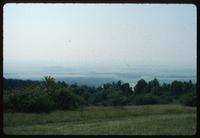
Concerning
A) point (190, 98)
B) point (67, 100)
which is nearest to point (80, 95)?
point (67, 100)

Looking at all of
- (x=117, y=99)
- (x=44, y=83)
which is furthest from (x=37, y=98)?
(x=117, y=99)

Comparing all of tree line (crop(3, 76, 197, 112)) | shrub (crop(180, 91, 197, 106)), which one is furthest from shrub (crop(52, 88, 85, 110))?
shrub (crop(180, 91, 197, 106))

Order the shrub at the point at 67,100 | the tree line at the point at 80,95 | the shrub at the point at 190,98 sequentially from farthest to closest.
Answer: the shrub at the point at 67,100 → the tree line at the point at 80,95 → the shrub at the point at 190,98

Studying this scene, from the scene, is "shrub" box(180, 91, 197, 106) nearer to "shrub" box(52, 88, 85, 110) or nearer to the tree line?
the tree line

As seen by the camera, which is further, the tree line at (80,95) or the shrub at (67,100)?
the shrub at (67,100)

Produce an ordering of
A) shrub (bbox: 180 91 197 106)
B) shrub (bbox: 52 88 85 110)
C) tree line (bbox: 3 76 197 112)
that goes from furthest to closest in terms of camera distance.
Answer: shrub (bbox: 52 88 85 110), tree line (bbox: 3 76 197 112), shrub (bbox: 180 91 197 106)

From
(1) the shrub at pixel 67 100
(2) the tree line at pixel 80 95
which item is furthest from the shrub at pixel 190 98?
(1) the shrub at pixel 67 100

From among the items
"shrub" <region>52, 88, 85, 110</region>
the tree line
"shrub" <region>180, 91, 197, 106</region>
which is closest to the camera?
"shrub" <region>180, 91, 197, 106</region>

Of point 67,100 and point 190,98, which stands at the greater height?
point 190,98

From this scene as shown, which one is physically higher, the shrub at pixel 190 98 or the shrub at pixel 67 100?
the shrub at pixel 190 98

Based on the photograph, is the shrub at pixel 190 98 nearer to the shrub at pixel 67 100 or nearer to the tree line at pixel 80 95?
the tree line at pixel 80 95

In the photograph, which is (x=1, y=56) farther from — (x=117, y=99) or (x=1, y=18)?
(x=117, y=99)

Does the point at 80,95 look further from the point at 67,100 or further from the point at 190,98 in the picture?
the point at 190,98
